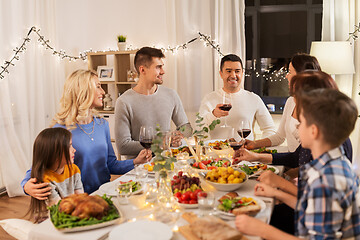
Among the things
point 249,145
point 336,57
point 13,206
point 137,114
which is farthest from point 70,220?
point 336,57

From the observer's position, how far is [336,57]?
3736 mm

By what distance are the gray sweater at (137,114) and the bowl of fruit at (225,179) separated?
1.23 meters

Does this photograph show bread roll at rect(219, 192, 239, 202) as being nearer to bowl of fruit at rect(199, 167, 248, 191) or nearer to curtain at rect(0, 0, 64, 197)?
bowl of fruit at rect(199, 167, 248, 191)

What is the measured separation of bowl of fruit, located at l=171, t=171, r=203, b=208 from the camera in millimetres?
1591

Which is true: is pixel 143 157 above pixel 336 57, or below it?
below

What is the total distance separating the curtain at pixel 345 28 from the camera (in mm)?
4000

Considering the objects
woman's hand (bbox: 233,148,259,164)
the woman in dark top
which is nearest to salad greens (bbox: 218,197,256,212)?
the woman in dark top

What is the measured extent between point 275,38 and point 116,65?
6.83 ft

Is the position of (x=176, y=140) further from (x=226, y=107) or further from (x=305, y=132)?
(x=305, y=132)

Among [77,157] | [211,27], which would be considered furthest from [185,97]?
[77,157]

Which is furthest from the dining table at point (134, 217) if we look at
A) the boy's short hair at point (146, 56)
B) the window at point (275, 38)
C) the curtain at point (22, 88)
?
the window at point (275, 38)

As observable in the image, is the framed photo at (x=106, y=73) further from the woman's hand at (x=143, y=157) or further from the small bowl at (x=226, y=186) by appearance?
the small bowl at (x=226, y=186)

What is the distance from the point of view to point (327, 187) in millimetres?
1267

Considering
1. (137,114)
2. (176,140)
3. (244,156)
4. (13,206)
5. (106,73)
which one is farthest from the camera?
(106,73)
